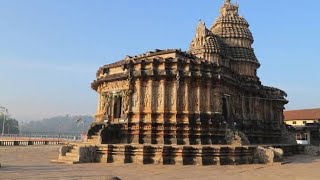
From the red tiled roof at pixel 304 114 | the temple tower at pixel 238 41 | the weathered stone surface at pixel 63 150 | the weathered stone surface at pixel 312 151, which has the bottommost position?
the weathered stone surface at pixel 312 151

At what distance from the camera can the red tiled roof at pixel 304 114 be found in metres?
70.0

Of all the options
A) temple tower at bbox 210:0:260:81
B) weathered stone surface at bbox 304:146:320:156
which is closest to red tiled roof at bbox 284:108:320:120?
temple tower at bbox 210:0:260:81

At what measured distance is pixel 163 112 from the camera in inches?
915

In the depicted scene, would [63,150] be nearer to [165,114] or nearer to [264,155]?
[165,114]

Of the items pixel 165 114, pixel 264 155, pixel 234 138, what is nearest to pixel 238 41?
pixel 234 138

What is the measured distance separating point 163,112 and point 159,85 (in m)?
1.96

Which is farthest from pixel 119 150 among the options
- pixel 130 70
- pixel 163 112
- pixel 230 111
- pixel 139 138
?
pixel 230 111

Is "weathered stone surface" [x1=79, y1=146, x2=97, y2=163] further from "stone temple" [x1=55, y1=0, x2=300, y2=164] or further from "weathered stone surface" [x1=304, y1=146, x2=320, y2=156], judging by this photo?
"weathered stone surface" [x1=304, y1=146, x2=320, y2=156]

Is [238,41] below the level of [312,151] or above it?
above

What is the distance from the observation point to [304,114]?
240 ft

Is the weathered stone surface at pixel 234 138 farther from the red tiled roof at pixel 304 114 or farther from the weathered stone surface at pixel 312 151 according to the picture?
the red tiled roof at pixel 304 114

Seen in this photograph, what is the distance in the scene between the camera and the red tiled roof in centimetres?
6996

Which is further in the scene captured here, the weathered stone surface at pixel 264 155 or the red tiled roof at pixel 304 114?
the red tiled roof at pixel 304 114

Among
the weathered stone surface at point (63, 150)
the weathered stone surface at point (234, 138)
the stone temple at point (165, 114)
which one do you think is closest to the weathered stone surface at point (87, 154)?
the stone temple at point (165, 114)
